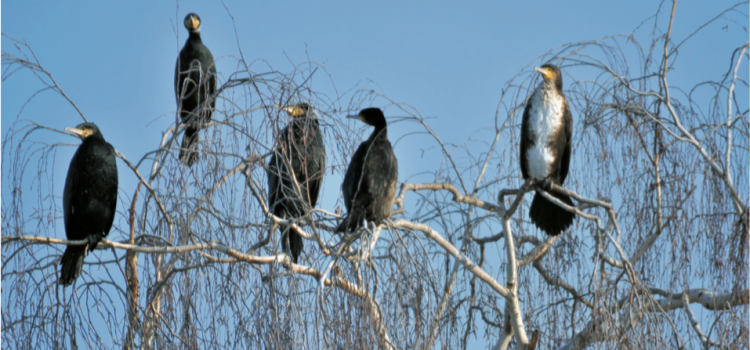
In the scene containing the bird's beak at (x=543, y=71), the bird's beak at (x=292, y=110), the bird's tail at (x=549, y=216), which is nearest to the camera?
the bird's beak at (x=292, y=110)

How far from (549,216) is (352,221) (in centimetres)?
105

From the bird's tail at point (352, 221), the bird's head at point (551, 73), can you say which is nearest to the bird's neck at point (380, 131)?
the bird's tail at point (352, 221)

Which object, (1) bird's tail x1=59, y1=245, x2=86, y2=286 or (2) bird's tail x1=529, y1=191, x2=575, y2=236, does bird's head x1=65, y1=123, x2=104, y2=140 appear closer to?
(1) bird's tail x1=59, y1=245, x2=86, y2=286

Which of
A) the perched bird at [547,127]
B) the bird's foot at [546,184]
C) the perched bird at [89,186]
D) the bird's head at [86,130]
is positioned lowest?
the perched bird at [89,186]

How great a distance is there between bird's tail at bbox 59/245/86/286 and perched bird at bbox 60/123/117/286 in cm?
16

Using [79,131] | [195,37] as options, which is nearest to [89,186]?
[79,131]

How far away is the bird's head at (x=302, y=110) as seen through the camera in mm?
2699

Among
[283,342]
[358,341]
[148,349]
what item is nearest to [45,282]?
[148,349]

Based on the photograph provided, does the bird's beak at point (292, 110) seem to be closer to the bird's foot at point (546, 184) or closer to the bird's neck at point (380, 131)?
the bird's neck at point (380, 131)

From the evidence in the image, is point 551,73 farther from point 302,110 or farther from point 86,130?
point 86,130

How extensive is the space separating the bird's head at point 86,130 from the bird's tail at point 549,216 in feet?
7.40

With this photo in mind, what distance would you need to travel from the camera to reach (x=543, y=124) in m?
3.95

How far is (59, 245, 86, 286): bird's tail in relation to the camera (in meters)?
3.60

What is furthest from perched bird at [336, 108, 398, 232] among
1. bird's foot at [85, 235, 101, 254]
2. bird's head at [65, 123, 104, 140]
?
bird's head at [65, 123, 104, 140]
